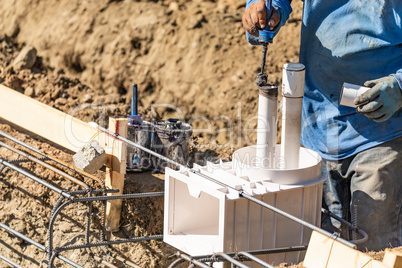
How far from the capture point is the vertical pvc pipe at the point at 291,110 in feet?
10.4

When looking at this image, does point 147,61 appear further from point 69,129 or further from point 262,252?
point 262,252

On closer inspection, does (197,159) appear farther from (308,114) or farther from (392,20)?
(392,20)

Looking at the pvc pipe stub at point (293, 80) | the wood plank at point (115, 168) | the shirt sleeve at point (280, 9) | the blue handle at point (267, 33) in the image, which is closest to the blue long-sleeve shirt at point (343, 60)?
the shirt sleeve at point (280, 9)

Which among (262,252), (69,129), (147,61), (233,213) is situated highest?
(147,61)

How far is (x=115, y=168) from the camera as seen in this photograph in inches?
157

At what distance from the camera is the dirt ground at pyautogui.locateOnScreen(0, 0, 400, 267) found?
224 inches

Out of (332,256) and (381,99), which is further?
(381,99)

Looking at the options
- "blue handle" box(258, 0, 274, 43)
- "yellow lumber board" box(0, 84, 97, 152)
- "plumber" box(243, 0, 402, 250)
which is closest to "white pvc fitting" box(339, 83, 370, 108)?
"plumber" box(243, 0, 402, 250)

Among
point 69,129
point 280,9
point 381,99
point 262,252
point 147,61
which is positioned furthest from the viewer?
point 147,61

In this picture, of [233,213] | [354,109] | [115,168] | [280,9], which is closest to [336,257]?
[233,213]

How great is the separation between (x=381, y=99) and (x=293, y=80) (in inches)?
17.2

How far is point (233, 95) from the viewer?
6855mm

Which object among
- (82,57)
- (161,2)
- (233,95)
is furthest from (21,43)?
(233,95)

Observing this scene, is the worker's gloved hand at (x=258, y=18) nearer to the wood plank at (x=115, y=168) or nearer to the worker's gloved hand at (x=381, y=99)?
the worker's gloved hand at (x=381, y=99)
